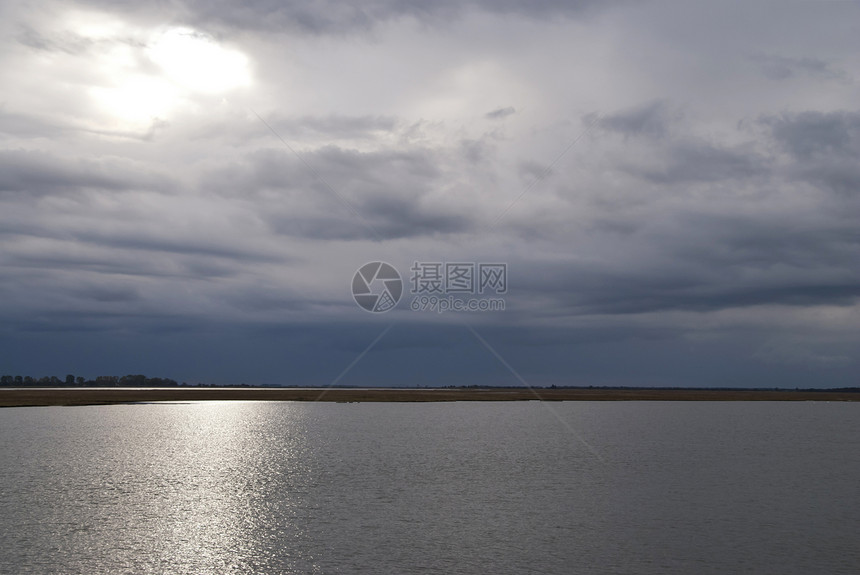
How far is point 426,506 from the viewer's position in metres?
38.5

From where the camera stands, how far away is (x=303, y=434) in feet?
291

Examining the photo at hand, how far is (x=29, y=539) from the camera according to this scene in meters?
29.8

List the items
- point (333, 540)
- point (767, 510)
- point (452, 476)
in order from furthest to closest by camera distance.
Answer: point (452, 476) → point (767, 510) → point (333, 540)

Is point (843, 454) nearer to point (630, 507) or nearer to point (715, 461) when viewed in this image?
point (715, 461)

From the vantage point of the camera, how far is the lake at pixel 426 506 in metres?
27.6

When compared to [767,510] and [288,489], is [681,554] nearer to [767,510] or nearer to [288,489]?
[767,510]

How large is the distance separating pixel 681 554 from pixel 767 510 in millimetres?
12338

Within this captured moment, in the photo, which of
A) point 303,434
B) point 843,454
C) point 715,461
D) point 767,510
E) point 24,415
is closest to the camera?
point 767,510

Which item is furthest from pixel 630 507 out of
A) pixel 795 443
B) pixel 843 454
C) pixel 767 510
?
pixel 795 443

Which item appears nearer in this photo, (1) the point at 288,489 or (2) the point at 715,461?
(1) the point at 288,489

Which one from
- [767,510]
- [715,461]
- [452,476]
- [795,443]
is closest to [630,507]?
[767,510]

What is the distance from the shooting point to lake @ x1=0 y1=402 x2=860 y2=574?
2761 cm

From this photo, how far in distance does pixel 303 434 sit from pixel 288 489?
147 feet

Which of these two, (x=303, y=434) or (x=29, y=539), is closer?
(x=29, y=539)
